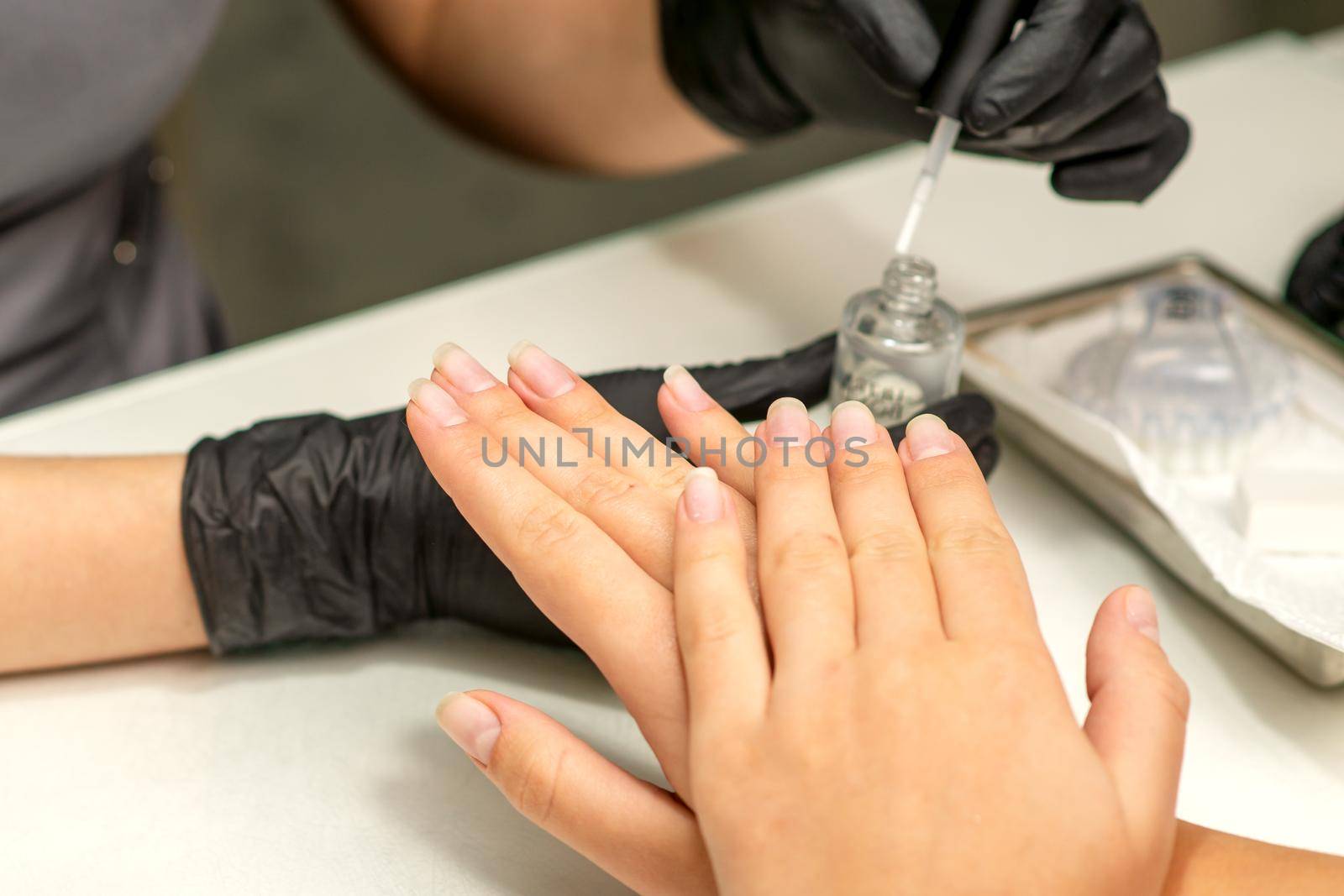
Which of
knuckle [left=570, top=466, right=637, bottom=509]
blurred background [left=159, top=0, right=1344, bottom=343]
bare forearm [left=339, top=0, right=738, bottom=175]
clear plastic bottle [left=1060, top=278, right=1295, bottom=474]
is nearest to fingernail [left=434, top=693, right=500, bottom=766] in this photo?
knuckle [left=570, top=466, right=637, bottom=509]

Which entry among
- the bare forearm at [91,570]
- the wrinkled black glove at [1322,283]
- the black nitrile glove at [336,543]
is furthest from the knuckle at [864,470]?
the wrinkled black glove at [1322,283]

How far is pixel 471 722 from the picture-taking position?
0.50 m

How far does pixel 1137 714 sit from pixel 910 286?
0.91 ft

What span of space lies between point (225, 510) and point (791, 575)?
0.33 meters

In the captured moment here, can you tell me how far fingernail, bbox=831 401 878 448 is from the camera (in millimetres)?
553

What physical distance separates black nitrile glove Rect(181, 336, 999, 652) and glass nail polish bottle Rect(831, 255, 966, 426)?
31 millimetres

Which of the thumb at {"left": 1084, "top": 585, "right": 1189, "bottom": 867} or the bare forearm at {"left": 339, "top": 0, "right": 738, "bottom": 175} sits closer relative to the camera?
the thumb at {"left": 1084, "top": 585, "right": 1189, "bottom": 867}

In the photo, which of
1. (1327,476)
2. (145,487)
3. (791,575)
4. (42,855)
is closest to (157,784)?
(42,855)

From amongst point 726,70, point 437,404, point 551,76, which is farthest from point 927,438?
point 551,76

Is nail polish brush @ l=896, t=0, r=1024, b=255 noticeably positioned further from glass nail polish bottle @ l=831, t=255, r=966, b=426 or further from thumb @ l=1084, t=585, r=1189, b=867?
thumb @ l=1084, t=585, r=1189, b=867

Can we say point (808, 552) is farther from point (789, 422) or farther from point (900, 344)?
point (900, 344)

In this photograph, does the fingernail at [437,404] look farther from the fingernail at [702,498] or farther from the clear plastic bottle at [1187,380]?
the clear plastic bottle at [1187,380]

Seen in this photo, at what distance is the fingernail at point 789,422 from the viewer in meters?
0.56

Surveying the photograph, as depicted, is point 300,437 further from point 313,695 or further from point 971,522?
point 971,522
